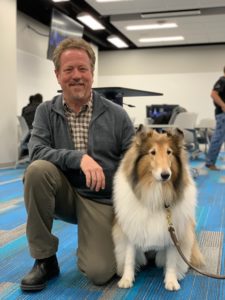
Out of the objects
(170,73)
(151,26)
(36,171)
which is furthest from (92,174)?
(170,73)

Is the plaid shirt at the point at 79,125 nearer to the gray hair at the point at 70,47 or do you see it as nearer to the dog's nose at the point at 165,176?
the gray hair at the point at 70,47

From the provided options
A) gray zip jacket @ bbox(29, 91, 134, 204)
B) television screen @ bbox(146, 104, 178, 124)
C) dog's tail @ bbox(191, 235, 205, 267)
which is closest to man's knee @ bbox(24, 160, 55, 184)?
gray zip jacket @ bbox(29, 91, 134, 204)

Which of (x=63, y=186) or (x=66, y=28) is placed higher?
(x=66, y=28)

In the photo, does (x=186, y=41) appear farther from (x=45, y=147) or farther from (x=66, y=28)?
(x=45, y=147)

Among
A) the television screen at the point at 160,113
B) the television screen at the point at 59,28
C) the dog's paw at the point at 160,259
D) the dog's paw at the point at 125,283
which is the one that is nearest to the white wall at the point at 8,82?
the television screen at the point at 59,28

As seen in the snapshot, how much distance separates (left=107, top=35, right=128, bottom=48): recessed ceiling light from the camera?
37.8 ft

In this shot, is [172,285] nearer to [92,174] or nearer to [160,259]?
A: [160,259]

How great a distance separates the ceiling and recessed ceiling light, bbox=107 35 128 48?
0.23 meters

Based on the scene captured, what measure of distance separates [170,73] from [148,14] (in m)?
4.17

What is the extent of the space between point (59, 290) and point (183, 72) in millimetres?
11739

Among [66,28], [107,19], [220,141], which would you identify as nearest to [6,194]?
[220,141]

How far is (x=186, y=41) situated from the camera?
39.4 ft

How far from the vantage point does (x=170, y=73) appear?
1289 cm

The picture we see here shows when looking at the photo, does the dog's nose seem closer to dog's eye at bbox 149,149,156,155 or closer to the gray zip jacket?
dog's eye at bbox 149,149,156,155
